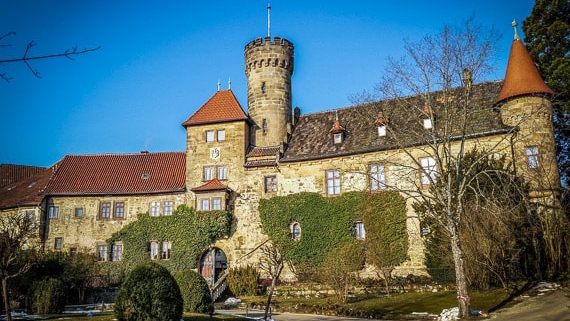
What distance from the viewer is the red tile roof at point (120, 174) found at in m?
36.9

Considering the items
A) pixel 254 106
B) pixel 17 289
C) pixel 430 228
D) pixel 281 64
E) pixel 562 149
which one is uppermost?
pixel 281 64

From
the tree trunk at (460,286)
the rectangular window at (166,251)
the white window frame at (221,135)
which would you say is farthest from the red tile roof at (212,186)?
the tree trunk at (460,286)

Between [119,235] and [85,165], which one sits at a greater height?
[85,165]

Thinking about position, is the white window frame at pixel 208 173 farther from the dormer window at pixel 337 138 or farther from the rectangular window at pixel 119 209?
the dormer window at pixel 337 138

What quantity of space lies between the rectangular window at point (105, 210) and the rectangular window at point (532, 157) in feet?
89.8

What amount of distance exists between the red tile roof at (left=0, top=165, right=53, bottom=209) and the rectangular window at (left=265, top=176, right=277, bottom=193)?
53.2 ft

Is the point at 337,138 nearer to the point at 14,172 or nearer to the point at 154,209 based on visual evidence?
the point at 154,209

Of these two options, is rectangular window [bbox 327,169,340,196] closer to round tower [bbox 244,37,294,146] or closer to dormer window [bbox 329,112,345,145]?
dormer window [bbox 329,112,345,145]

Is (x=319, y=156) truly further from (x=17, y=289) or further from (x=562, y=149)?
(x=17, y=289)

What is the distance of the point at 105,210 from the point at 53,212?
12.1 feet

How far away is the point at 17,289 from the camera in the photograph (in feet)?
84.0

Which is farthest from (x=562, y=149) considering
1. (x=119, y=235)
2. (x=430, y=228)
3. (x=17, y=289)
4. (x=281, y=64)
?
(x=17, y=289)

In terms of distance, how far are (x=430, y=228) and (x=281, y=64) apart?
16810 millimetres

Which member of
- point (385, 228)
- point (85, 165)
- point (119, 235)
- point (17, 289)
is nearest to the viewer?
point (17, 289)
